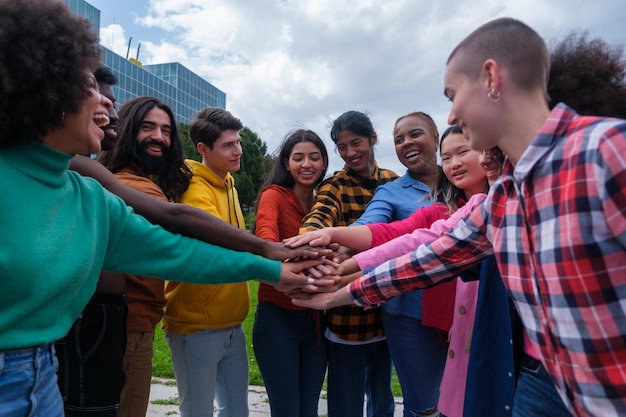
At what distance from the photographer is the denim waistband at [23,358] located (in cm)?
141

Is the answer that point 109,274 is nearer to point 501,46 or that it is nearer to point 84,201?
point 84,201

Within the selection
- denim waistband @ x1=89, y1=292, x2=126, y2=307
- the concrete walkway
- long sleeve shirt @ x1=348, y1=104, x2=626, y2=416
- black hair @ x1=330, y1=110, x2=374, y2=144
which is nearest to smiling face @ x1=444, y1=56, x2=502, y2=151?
long sleeve shirt @ x1=348, y1=104, x2=626, y2=416

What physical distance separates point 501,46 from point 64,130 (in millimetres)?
1503

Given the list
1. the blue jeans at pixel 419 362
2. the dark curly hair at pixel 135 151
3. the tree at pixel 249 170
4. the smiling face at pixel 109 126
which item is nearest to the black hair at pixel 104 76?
the smiling face at pixel 109 126

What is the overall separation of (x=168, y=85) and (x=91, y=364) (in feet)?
246

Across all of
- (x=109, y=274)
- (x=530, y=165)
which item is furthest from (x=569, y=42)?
(x=109, y=274)

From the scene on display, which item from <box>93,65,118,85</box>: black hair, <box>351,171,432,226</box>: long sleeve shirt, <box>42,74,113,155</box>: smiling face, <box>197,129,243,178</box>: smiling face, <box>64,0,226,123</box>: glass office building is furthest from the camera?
<box>64,0,226,123</box>: glass office building

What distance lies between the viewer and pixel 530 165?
1.43m

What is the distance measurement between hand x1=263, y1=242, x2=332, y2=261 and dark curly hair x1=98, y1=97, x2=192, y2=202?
31.6 inches

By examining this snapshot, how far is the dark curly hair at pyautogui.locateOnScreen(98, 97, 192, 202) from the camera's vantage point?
9.37 feet

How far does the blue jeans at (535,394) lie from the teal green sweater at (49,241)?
164 cm

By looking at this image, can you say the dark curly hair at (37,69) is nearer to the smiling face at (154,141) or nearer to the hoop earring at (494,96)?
the smiling face at (154,141)

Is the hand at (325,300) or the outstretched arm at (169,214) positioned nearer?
the outstretched arm at (169,214)

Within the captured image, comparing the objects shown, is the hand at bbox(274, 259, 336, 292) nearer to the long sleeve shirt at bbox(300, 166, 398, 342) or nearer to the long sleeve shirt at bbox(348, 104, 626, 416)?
the long sleeve shirt at bbox(300, 166, 398, 342)
